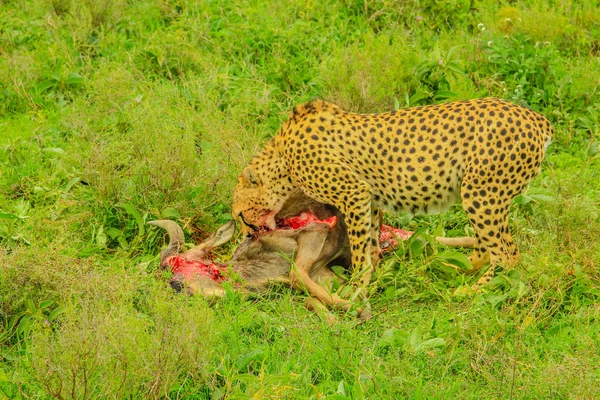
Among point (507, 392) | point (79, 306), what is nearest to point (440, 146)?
point (507, 392)

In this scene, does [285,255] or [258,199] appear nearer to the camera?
[285,255]

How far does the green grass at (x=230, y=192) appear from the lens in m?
5.21

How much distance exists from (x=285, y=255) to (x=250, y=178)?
2.10 ft

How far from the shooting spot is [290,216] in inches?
275

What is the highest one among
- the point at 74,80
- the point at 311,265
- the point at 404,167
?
the point at 404,167

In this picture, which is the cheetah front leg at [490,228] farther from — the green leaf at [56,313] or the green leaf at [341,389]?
the green leaf at [56,313]

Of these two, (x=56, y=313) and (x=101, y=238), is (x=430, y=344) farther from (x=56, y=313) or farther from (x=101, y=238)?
(x=101, y=238)

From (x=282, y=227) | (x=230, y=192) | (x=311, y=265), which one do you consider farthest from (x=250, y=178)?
(x=311, y=265)

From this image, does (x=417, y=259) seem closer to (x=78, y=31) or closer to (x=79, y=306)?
(x=79, y=306)

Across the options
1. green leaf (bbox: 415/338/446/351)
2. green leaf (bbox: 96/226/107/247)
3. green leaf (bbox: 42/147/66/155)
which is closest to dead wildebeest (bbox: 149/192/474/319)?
green leaf (bbox: 96/226/107/247)

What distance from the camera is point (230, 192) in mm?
7277

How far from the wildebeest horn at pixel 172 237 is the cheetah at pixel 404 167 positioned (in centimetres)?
42

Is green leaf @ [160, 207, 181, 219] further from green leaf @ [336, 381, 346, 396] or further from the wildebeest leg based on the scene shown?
green leaf @ [336, 381, 346, 396]

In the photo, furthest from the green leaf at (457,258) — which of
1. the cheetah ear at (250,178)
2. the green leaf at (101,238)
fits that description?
the green leaf at (101,238)
